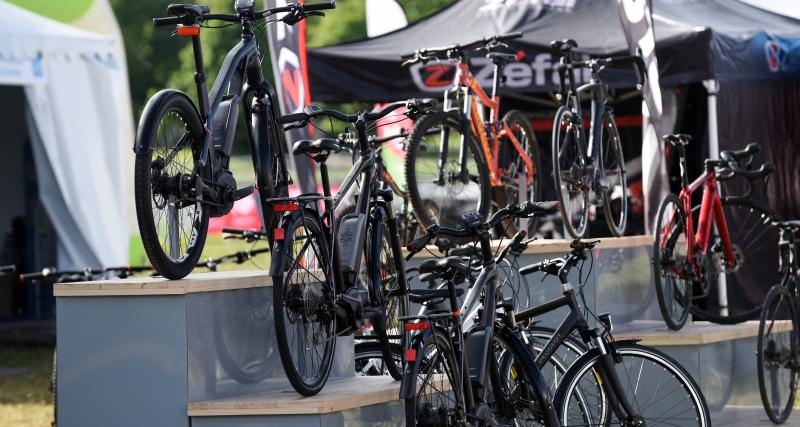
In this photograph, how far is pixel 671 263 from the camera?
7.25m

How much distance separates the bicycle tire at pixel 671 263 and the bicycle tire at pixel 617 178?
430 mm

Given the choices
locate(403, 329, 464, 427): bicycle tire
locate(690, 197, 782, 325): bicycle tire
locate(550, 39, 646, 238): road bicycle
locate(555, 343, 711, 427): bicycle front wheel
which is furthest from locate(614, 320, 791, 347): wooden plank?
locate(403, 329, 464, 427): bicycle tire

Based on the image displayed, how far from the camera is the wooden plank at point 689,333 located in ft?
23.2

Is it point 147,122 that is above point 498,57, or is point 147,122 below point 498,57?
below

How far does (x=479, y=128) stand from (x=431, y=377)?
2.82m

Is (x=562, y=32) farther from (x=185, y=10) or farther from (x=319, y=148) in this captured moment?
(x=185, y=10)

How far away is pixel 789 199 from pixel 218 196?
618 cm

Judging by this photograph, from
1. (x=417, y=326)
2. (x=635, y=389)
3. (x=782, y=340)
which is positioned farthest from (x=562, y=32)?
(x=417, y=326)

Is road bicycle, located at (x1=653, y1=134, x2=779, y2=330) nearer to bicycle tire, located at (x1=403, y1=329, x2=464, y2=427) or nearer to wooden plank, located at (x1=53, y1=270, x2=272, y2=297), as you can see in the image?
bicycle tire, located at (x1=403, y1=329, x2=464, y2=427)

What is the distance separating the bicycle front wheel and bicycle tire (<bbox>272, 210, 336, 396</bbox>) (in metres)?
1.01

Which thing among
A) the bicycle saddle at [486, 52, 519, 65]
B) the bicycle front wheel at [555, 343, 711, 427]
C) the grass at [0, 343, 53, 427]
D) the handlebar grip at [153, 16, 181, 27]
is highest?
the bicycle saddle at [486, 52, 519, 65]

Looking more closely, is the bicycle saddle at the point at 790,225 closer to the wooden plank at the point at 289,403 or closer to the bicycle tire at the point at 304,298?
the wooden plank at the point at 289,403

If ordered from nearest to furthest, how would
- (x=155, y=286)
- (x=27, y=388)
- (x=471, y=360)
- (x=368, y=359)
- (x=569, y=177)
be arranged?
(x=155, y=286), (x=471, y=360), (x=368, y=359), (x=569, y=177), (x=27, y=388)

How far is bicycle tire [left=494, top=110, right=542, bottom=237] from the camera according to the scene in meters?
7.64
